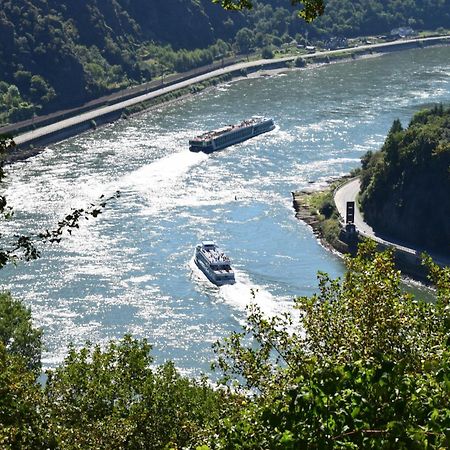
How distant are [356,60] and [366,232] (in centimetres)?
6211

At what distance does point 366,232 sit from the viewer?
53.4 metres

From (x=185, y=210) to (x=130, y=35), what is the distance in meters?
52.7

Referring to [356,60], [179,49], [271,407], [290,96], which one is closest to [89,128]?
[290,96]

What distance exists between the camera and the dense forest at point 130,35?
87500 mm

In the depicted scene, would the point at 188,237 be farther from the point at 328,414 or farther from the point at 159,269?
the point at 328,414

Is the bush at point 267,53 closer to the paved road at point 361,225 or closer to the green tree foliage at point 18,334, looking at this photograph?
the paved road at point 361,225

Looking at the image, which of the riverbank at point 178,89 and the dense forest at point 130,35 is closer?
the riverbank at point 178,89

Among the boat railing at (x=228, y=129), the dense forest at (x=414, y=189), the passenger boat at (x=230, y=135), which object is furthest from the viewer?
the boat railing at (x=228, y=129)

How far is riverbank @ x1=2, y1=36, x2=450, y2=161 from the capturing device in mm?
76375

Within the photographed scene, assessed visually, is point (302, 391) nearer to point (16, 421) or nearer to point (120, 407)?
point (16, 421)

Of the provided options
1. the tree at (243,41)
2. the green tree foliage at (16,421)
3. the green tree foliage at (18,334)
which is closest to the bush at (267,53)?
the tree at (243,41)

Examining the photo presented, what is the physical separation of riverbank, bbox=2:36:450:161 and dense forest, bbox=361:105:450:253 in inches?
948

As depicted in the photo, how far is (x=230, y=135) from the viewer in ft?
239

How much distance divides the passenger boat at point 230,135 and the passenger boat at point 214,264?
22732mm
